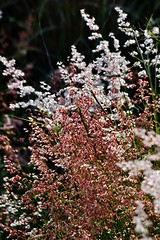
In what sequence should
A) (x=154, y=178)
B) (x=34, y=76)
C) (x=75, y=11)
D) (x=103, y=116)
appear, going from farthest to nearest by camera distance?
(x=75, y=11) → (x=34, y=76) → (x=103, y=116) → (x=154, y=178)

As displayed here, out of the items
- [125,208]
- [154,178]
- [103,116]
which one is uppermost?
[103,116]

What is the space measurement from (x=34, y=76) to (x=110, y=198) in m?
2.78

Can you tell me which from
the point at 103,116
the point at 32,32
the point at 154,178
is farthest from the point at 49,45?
the point at 154,178

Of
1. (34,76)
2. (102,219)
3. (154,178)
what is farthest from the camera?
(34,76)

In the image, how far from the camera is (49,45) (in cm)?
506

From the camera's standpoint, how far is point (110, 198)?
6.68ft

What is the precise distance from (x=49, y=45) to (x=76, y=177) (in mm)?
3133

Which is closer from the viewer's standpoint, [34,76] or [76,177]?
[76,177]

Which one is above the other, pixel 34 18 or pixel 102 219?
pixel 34 18

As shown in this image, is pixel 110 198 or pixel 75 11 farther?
pixel 75 11

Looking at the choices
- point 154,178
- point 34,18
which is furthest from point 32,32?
point 154,178

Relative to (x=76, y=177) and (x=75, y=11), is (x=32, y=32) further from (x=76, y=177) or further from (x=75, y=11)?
(x=76, y=177)

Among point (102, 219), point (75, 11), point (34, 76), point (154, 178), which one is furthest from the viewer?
point (75, 11)

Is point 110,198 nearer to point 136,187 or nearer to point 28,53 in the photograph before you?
point 136,187
